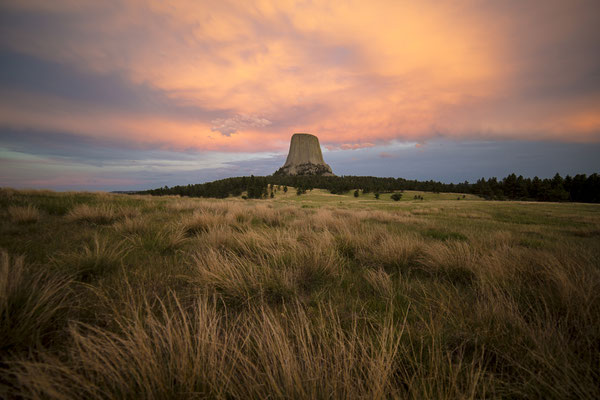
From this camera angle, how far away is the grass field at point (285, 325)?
3.17ft

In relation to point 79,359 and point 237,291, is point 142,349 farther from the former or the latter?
point 237,291

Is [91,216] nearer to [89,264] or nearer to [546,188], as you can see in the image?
[89,264]

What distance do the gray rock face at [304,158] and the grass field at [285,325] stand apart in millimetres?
118133

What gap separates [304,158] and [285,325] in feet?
421

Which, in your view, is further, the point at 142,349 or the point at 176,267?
the point at 176,267

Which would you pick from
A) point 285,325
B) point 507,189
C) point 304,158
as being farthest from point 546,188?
point 304,158

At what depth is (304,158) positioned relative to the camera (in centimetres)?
12712

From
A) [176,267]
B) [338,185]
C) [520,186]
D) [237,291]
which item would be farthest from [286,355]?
[520,186]

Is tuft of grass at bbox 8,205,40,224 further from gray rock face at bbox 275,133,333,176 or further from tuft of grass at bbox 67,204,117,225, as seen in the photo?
gray rock face at bbox 275,133,333,176

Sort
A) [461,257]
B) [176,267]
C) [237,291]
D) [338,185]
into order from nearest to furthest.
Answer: [237,291]
[176,267]
[461,257]
[338,185]

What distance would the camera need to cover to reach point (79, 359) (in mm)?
1053

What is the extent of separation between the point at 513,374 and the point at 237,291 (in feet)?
6.19

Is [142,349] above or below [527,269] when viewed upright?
above

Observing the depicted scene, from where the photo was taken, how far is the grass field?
97 centimetres
